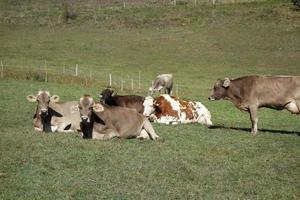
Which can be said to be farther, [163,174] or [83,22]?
[83,22]

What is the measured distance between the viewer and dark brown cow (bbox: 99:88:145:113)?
2177cm

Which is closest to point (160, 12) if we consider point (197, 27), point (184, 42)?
point (197, 27)

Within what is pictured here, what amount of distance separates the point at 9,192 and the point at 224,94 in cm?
1247

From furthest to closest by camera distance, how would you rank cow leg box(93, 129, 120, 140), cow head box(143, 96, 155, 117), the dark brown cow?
cow head box(143, 96, 155, 117) → the dark brown cow → cow leg box(93, 129, 120, 140)

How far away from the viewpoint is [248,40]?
71.7 metres

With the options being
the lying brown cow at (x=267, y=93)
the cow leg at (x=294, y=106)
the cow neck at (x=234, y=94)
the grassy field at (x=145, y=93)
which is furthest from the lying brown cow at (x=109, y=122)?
the cow leg at (x=294, y=106)

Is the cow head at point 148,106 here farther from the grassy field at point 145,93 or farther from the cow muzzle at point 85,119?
the cow muzzle at point 85,119

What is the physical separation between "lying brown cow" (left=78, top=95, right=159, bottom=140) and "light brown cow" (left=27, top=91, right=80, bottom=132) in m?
1.52

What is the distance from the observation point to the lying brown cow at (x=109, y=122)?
16859 millimetres

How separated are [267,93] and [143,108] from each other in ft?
15.9

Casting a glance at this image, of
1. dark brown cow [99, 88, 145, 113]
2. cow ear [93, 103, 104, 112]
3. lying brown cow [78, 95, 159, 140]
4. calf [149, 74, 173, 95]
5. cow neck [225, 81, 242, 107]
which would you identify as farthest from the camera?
calf [149, 74, 173, 95]

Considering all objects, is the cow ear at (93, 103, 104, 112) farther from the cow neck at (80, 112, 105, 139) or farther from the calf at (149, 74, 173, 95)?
the calf at (149, 74, 173, 95)

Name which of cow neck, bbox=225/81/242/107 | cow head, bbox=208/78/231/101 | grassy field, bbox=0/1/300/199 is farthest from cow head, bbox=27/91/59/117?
cow neck, bbox=225/81/242/107

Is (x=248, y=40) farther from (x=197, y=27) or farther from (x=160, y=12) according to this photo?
(x=160, y=12)
